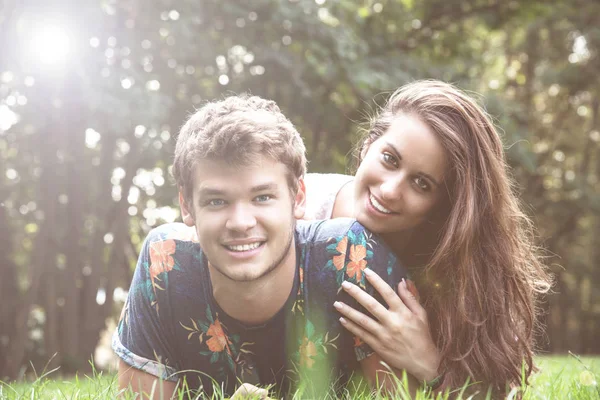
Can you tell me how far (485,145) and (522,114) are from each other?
831 cm

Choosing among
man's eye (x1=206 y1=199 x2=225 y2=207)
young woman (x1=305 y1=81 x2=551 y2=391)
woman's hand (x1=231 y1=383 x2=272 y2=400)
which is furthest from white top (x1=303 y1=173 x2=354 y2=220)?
woman's hand (x1=231 y1=383 x2=272 y2=400)

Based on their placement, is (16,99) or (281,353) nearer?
(281,353)

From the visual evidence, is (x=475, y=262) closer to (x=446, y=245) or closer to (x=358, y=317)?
(x=446, y=245)

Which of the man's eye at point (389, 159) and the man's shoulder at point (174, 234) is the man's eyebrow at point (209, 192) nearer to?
the man's shoulder at point (174, 234)

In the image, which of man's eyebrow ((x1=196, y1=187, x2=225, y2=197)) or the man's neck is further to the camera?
the man's neck

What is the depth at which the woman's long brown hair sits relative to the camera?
299 centimetres

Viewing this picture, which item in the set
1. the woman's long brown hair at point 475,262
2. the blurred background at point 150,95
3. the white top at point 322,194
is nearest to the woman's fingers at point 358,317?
the woman's long brown hair at point 475,262

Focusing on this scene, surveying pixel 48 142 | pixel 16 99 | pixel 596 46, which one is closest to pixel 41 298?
pixel 48 142

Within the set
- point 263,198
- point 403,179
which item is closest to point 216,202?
point 263,198

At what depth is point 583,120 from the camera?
17.6 meters

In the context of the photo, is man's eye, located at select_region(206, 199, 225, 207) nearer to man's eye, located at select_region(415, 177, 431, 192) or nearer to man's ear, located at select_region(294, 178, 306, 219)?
man's ear, located at select_region(294, 178, 306, 219)

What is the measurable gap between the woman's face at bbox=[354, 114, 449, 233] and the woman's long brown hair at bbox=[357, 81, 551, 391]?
0.19 feet

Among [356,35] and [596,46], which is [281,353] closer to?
[356,35]

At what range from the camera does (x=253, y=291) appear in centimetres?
286
